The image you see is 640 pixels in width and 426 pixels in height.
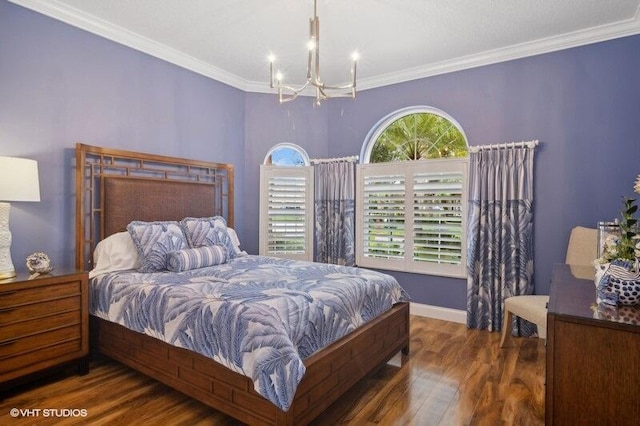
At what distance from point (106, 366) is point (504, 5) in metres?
4.33

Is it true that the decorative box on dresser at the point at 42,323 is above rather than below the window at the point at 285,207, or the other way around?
below

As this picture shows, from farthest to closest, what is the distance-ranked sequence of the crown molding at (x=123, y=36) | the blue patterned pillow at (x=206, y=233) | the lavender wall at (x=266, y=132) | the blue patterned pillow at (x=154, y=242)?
the lavender wall at (x=266, y=132) < the blue patterned pillow at (x=206, y=233) < the blue patterned pillow at (x=154, y=242) < the crown molding at (x=123, y=36)

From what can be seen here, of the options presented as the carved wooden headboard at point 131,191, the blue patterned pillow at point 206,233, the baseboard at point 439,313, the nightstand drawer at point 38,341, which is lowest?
the baseboard at point 439,313

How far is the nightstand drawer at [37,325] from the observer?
2305 millimetres

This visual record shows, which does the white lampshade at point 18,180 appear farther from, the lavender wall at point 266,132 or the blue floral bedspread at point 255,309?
the lavender wall at point 266,132

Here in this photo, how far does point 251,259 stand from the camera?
365cm

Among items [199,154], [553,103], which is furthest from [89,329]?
[553,103]

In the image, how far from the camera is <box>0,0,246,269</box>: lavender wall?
2.79 m

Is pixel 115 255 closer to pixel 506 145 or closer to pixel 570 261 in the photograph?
pixel 506 145

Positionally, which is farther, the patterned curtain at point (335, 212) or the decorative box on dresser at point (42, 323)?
the patterned curtain at point (335, 212)

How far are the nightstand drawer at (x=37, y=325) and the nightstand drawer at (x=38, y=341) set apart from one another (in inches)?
1.1

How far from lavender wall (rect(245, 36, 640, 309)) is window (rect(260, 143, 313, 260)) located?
1682mm

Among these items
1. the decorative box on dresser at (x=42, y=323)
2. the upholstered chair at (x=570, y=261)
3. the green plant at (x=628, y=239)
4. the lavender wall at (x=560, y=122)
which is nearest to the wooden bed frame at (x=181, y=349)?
the decorative box on dresser at (x=42, y=323)

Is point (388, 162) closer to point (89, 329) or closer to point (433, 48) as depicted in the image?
point (433, 48)
